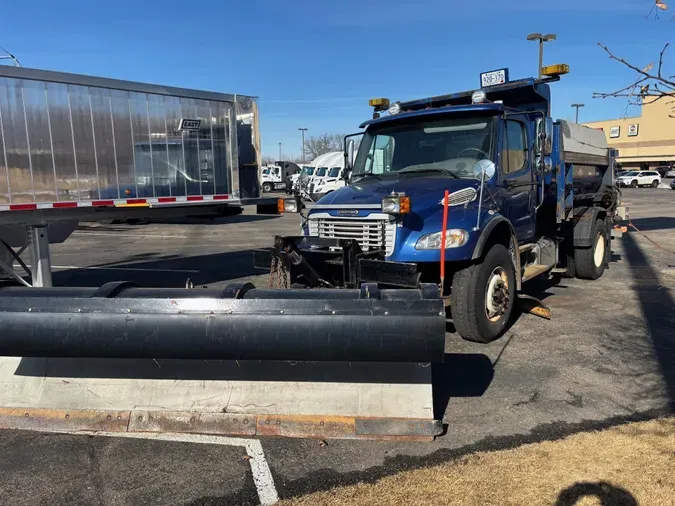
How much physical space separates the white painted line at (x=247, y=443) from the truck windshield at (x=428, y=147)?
11.9 feet

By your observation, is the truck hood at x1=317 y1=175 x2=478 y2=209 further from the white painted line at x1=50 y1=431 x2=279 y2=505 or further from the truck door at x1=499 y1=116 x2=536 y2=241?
the white painted line at x1=50 y1=431 x2=279 y2=505

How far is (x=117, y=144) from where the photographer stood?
654 centimetres

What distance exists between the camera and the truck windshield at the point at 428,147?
5914 mm

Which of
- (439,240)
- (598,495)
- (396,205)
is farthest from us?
(439,240)

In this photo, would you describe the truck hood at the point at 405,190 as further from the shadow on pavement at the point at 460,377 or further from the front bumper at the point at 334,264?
the shadow on pavement at the point at 460,377

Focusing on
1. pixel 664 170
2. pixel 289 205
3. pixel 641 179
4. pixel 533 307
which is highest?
pixel 664 170

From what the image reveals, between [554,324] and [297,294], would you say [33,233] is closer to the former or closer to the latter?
[297,294]

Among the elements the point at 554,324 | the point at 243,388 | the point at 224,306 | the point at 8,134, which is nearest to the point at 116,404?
the point at 243,388

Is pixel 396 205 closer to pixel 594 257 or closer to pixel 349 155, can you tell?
pixel 349 155

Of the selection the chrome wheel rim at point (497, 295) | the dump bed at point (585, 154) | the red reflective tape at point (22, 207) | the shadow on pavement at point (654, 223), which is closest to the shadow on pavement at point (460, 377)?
the chrome wheel rim at point (497, 295)

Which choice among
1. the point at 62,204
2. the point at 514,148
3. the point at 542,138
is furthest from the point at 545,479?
the point at 62,204

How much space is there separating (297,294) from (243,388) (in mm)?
803

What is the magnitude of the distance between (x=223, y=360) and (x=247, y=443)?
56 cm

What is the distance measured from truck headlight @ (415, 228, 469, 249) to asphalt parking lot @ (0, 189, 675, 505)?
3.60 feet
